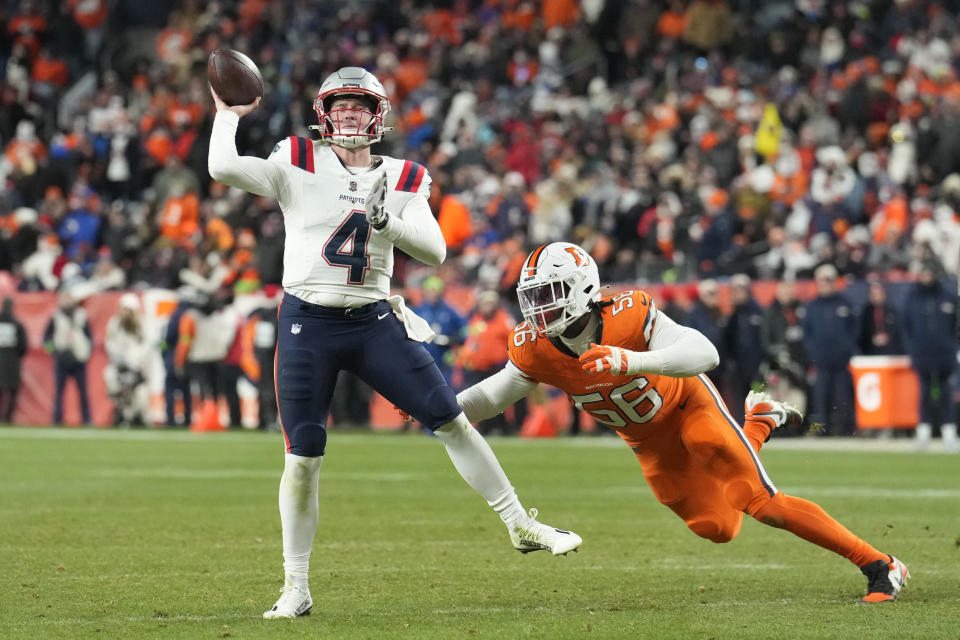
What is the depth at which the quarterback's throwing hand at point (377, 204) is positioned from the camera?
5.33 m

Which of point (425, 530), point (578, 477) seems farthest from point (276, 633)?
point (578, 477)

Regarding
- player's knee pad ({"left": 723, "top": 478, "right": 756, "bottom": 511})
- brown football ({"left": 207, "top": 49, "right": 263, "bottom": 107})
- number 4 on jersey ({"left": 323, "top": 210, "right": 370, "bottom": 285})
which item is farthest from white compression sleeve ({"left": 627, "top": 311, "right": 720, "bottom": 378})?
brown football ({"left": 207, "top": 49, "right": 263, "bottom": 107})

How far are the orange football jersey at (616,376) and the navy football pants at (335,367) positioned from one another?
0.39m

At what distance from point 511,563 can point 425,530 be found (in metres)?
1.33

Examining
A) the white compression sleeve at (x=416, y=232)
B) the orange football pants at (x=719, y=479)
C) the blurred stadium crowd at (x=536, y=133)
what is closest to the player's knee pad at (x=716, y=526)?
the orange football pants at (x=719, y=479)

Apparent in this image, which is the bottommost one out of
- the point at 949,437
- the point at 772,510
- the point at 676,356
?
the point at 949,437

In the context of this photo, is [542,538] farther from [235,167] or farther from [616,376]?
[235,167]

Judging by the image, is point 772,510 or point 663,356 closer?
point 663,356

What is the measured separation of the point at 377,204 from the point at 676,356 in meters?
1.24

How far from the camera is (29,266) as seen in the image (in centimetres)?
1956

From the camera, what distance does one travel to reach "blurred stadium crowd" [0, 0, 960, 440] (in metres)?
16.4

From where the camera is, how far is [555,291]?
5750 millimetres

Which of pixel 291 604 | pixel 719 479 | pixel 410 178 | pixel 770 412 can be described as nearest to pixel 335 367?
pixel 410 178

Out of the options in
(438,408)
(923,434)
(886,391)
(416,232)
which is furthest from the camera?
(886,391)
